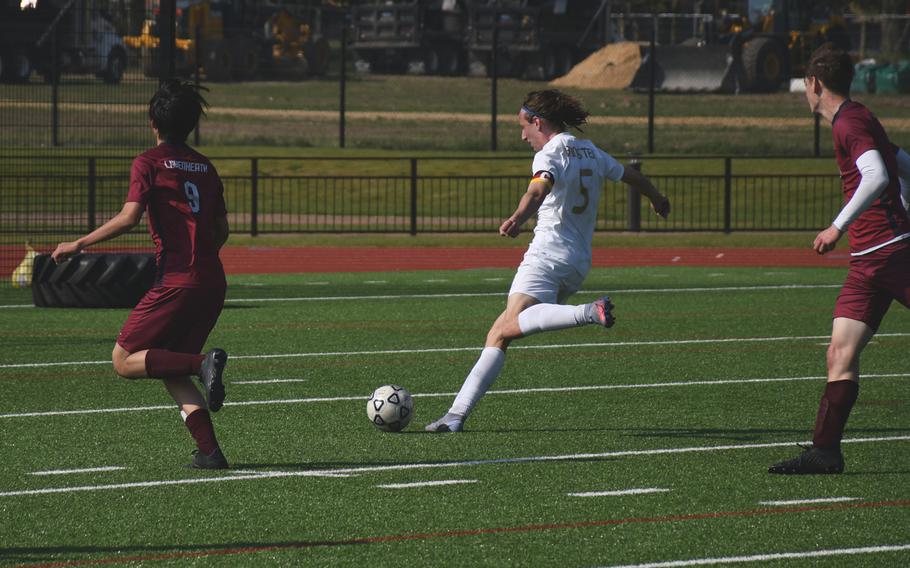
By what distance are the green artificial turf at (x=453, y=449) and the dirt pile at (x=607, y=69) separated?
30469 mm

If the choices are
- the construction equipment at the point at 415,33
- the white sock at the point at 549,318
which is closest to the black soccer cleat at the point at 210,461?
the white sock at the point at 549,318

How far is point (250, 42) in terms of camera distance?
45781mm

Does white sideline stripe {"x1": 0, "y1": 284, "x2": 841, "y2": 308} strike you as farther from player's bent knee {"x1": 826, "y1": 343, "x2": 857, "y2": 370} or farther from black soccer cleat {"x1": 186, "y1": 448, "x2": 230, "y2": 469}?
player's bent knee {"x1": 826, "y1": 343, "x2": 857, "y2": 370}

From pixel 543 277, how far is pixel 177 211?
2.23 metres

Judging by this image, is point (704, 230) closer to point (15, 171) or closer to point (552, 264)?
point (15, 171)

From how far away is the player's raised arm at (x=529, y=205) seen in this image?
8.34 meters

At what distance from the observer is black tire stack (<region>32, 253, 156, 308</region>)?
15453 mm

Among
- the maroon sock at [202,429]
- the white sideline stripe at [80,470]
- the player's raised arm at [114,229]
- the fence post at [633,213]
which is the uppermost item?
the player's raised arm at [114,229]

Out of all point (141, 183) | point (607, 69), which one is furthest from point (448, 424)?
point (607, 69)

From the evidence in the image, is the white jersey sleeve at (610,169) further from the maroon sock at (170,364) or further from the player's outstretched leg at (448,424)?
the maroon sock at (170,364)

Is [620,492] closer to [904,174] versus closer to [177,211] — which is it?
[904,174]

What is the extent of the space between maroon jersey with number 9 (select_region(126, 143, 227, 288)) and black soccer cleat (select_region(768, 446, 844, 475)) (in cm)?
298

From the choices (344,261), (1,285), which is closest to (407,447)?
(1,285)

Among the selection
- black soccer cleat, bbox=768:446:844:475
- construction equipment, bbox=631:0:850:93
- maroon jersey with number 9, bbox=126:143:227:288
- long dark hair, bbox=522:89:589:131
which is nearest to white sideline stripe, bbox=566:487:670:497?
black soccer cleat, bbox=768:446:844:475
